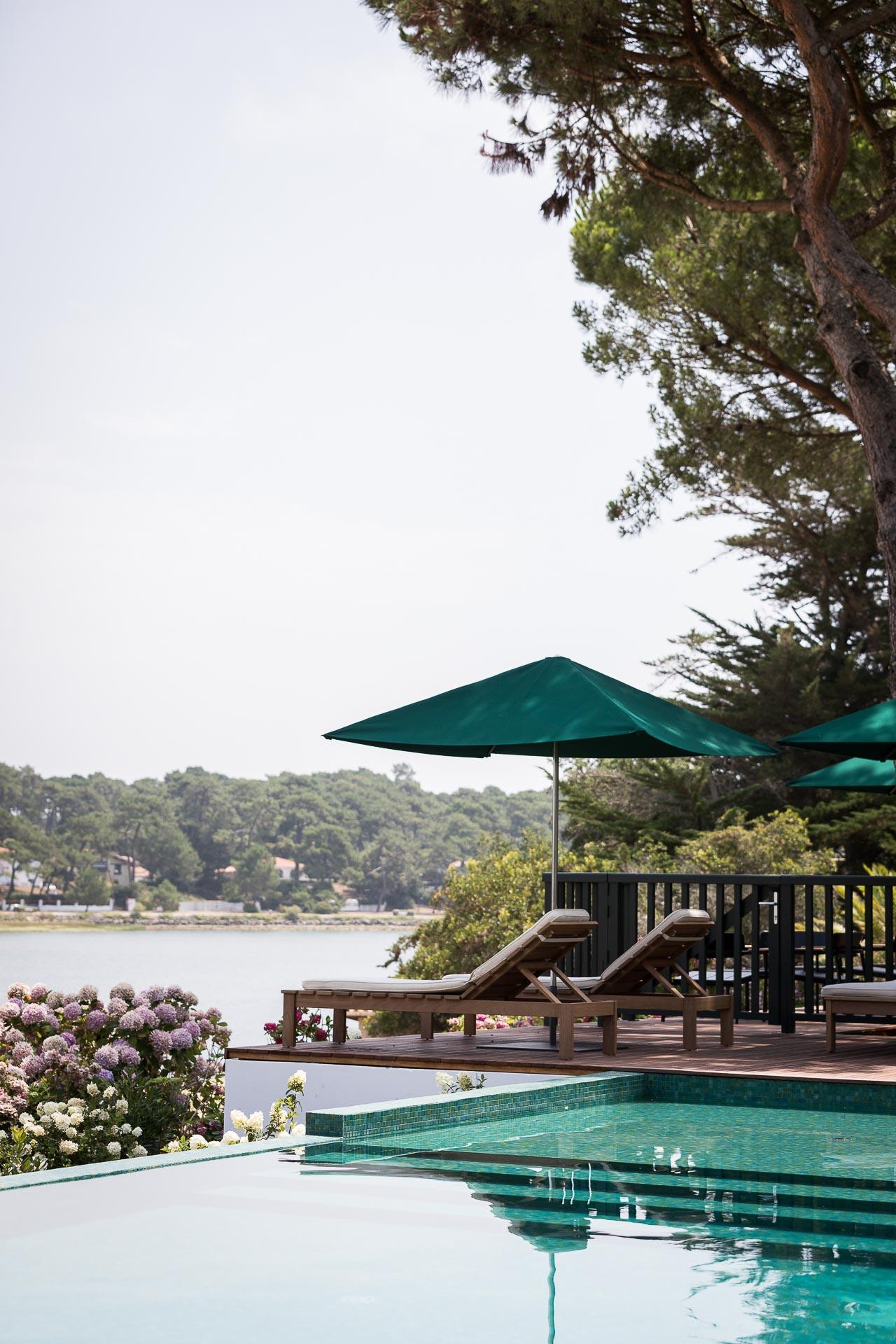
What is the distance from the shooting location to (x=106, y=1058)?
8.44 metres

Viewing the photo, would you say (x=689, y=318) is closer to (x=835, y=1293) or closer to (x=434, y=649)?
(x=835, y=1293)

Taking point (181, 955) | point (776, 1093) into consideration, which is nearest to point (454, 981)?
point (776, 1093)

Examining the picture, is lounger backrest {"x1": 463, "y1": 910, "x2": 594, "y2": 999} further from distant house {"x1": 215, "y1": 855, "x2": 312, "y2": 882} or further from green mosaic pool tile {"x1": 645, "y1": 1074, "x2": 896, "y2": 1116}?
distant house {"x1": 215, "y1": 855, "x2": 312, "y2": 882}

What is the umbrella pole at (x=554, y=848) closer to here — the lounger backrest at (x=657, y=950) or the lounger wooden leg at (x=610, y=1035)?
the lounger backrest at (x=657, y=950)

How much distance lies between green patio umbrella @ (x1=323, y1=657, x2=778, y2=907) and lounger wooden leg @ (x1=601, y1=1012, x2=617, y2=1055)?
1.20m

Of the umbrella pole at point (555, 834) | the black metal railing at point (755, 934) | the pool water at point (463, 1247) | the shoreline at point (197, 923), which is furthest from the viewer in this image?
the shoreline at point (197, 923)

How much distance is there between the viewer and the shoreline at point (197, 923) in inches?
2048

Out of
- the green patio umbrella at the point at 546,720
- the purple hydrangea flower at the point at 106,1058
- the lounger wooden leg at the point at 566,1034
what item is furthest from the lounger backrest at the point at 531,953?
the purple hydrangea flower at the point at 106,1058

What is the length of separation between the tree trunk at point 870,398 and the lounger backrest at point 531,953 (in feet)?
18.2

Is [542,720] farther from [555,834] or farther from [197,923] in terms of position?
[197,923]

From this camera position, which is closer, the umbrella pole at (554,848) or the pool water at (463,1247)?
the pool water at (463,1247)

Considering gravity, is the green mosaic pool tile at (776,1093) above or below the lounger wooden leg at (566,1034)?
below

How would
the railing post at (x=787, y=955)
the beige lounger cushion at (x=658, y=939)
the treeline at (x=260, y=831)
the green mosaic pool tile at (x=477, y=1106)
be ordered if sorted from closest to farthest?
the green mosaic pool tile at (x=477, y=1106)
the beige lounger cushion at (x=658, y=939)
the railing post at (x=787, y=955)
the treeline at (x=260, y=831)

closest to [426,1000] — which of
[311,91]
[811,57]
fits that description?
[811,57]
